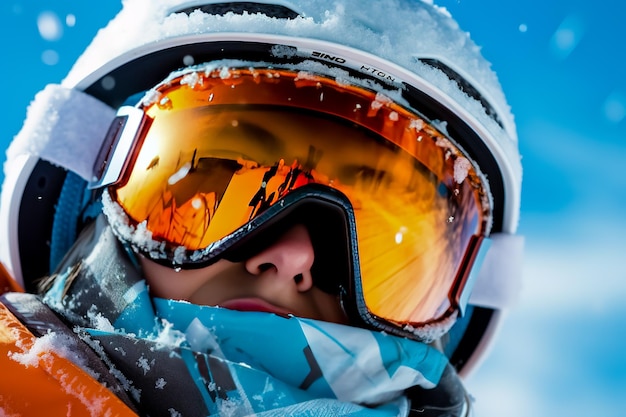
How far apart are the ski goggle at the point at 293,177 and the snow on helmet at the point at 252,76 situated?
0.11 feet

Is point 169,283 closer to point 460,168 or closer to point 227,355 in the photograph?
point 227,355

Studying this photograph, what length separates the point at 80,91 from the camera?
1.53m

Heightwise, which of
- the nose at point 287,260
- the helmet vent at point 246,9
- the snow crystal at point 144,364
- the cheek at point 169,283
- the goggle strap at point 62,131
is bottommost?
the snow crystal at point 144,364

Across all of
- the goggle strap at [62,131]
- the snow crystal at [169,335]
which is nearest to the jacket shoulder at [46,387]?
the snow crystal at [169,335]

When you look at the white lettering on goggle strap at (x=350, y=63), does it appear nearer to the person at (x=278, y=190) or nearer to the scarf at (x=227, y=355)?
the person at (x=278, y=190)

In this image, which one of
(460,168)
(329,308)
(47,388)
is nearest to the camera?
(47,388)

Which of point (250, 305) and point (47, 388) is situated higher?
point (250, 305)

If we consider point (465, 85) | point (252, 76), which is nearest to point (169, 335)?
point (252, 76)

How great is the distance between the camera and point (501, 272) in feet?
6.11

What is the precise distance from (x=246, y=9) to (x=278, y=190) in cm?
50

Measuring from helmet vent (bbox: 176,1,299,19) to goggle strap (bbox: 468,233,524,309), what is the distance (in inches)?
39.2

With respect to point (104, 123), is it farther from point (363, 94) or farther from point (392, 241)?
point (392, 241)

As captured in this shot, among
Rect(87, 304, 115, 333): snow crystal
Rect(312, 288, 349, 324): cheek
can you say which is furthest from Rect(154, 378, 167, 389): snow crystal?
Rect(312, 288, 349, 324): cheek

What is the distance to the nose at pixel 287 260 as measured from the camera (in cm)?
126
